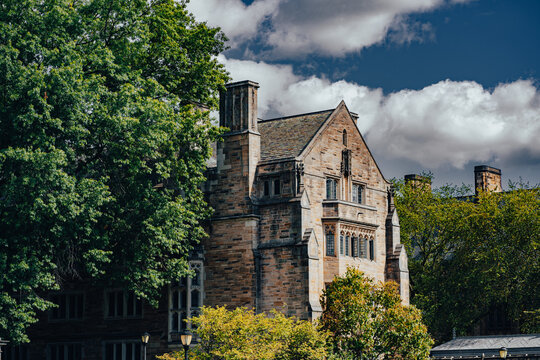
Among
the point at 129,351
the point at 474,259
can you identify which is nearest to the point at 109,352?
the point at 129,351

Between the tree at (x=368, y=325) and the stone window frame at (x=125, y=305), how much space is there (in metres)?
11.0

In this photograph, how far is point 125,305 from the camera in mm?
50156

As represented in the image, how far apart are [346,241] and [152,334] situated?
1134 centimetres

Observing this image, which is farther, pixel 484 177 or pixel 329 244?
pixel 484 177

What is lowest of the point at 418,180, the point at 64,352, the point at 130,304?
the point at 64,352

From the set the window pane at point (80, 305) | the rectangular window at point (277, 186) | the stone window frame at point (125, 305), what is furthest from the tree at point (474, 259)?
the window pane at point (80, 305)

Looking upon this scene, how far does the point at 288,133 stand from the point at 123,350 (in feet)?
48.2

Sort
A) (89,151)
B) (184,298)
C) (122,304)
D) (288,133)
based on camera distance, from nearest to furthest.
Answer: (89,151), (184,298), (288,133), (122,304)

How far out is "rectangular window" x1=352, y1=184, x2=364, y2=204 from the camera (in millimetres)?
50794

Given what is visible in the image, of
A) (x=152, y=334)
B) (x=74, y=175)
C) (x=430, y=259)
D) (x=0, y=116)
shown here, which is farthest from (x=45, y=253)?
(x=430, y=259)

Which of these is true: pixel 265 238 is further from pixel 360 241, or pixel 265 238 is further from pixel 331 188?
pixel 360 241

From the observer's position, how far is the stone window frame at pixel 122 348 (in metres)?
49.1

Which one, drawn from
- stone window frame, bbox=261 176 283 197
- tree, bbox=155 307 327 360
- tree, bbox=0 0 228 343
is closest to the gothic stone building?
stone window frame, bbox=261 176 283 197

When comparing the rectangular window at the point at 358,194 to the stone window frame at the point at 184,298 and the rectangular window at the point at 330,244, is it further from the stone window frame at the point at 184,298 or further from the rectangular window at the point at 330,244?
the stone window frame at the point at 184,298
